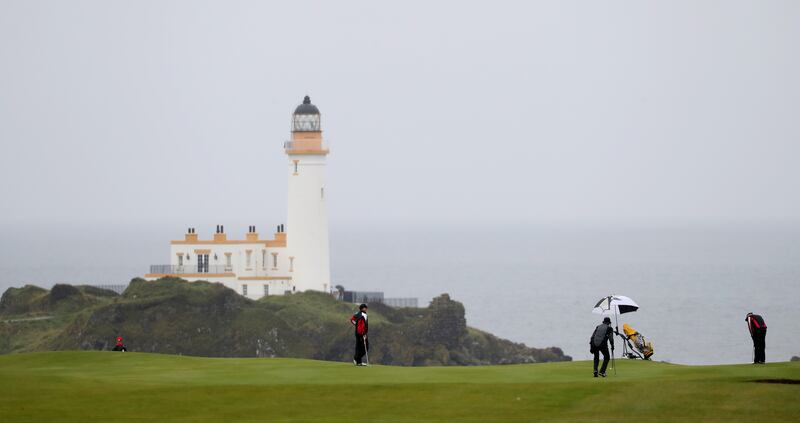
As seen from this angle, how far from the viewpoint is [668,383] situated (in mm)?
29047

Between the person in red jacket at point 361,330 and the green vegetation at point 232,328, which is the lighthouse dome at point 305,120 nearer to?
the green vegetation at point 232,328

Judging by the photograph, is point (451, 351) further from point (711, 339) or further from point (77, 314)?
point (711, 339)

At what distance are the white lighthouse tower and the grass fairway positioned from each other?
48235 millimetres

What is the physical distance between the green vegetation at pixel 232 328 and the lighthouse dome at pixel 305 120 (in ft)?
33.4

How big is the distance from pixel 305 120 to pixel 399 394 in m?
56.9

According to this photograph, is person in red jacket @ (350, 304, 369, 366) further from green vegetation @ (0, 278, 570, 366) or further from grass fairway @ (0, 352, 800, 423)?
green vegetation @ (0, 278, 570, 366)

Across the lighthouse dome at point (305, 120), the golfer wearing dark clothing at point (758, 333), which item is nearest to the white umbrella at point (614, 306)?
the golfer wearing dark clothing at point (758, 333)

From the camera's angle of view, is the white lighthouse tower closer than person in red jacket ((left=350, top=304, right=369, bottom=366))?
No

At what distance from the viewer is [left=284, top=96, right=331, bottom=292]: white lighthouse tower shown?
8256cm

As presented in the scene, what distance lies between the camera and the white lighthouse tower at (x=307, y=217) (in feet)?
271

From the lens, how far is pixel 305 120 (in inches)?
3314

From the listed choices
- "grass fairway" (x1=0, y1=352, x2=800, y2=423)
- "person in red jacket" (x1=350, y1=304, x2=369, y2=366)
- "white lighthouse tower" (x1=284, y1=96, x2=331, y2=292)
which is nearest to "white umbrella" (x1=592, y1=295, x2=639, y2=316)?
"grass fairway" (x1=0, y1=352, x2=800, y2=423)

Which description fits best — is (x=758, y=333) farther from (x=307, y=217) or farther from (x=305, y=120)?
(x=305, y=120)

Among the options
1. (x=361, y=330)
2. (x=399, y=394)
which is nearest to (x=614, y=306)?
(x=361, y=330)
